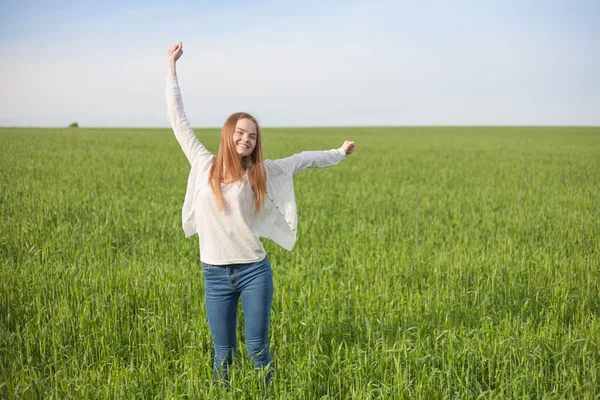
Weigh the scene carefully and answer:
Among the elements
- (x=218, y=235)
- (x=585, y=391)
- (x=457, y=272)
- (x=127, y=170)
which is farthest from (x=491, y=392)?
(x=127, y=170)

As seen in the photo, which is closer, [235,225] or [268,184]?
[235,225]

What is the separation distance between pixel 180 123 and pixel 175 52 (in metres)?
0.56

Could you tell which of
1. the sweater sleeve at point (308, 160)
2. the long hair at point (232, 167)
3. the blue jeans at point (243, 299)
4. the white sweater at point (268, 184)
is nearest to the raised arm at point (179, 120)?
the white sweater at point (268, 184)

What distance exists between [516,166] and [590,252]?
13120 millimetres

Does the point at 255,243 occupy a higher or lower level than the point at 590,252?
higher

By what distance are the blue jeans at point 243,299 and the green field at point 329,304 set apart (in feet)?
1.11

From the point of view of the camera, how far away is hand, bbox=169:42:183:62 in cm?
359

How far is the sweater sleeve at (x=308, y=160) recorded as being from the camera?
135 inches

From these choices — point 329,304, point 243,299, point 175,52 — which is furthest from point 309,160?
point 329,304

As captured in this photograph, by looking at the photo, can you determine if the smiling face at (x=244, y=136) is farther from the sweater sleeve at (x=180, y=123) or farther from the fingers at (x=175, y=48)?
the fingers at (x=175, y=48)

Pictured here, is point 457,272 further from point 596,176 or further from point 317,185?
point 596,176

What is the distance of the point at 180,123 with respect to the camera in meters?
3.48

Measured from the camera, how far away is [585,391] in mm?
3541

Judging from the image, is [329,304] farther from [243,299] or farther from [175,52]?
[175,52]
